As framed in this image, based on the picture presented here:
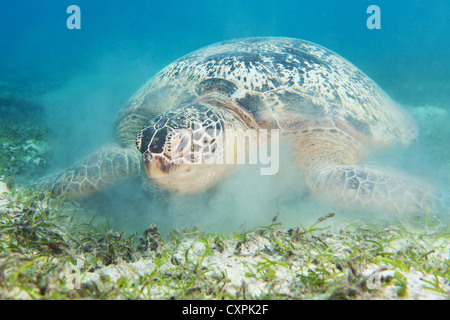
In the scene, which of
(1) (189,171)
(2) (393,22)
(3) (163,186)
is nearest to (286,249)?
(1) (189,171)

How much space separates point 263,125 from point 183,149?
1180 mm

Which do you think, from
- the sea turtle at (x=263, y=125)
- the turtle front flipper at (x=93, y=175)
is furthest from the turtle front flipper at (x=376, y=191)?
the turtle front flipper at (x=93, y=175)

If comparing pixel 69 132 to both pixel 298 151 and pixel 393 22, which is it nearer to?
pixel 298 151

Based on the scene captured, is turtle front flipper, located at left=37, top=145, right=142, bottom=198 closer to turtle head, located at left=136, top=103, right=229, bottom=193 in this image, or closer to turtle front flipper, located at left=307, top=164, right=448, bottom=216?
turtle head, located at left=136, top=103, right=229, bottom=193

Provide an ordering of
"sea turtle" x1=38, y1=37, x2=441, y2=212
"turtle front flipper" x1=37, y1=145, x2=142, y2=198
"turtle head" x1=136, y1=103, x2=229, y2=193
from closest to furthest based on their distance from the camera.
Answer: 1. "turtle head" x1=136, y1=103, x2=229, y2=193
2. "sea turtle" x1=38, y1=37, x2=441, y2=212
3. "turtle front flipper" x1=37, y1=145, x2=142, y2=198

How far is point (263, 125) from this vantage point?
2676 mm

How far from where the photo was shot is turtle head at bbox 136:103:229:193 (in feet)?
6.00

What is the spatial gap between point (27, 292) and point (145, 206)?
4.60 feet

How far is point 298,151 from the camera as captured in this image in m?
2.85

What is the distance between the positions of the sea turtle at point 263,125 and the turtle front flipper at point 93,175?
1 cm

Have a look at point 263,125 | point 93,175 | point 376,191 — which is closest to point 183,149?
point 263,125

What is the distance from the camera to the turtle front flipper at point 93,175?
2479mm

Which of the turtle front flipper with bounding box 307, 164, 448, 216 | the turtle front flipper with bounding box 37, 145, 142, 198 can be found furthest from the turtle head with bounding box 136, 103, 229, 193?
the turtle front flipper with bounding box 307, 164, 448, 216

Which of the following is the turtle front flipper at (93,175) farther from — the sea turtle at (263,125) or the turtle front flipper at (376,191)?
the turtle front flipper at (376,191)
